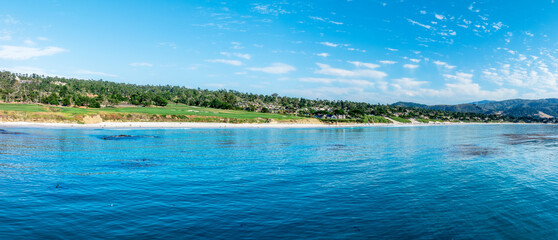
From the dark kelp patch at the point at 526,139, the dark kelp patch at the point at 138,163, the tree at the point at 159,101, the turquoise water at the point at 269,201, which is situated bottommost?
the dark kelp patch at the point at 138,163

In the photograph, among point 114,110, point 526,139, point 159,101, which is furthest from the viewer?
point 159,101

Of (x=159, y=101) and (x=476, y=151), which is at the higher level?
(x=159, y=101)

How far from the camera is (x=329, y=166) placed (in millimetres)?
30031

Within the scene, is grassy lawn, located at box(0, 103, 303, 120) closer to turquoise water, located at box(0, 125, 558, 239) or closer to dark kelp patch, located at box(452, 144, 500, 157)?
turquoise water, located at box(0, 125, 558, 239)

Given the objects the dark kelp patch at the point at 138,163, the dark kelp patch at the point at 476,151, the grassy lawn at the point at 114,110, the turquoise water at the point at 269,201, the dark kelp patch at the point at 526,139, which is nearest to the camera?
the turquoise water at the point at 269,201

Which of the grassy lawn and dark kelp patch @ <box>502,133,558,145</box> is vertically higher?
the grassy lawn

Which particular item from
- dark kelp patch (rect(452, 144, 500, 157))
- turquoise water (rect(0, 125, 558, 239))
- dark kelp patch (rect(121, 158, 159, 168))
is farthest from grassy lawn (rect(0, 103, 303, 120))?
dark kelp patch (rect(452, 144, 500, 157))

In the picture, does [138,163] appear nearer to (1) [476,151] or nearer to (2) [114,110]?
(1) [476,151]

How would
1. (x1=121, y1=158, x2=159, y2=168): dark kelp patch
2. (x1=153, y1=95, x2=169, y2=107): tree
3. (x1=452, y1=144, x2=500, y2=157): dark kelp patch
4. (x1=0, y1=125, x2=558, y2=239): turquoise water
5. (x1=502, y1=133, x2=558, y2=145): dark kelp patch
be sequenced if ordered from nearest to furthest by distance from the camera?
(x1=0, y1=125, x2=558, y2=239): turquoise water, (x1=121, y1=158, x2=159, y2=168): dark kelp patch, (x1=452, y1=144, x2=500, y2=157): dark kelp patch, (x1=502, y1=133, x2=558, y2=145): dark kelp patch, (x1=153, y1=95, x2=169, y2=107): tree

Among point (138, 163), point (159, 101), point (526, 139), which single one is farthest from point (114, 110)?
point (526, 139)

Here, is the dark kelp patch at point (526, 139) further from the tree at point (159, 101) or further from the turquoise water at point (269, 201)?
the tree at point (159, 101)

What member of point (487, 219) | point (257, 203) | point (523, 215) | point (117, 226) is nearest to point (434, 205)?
point (487, 219)

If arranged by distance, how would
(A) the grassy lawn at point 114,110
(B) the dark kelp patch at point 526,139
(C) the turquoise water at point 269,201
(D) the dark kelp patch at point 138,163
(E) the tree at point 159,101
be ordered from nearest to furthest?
(C) the turquoise water at point 269,201 < (D) the dark kelp patch at point 138,163 < (B) the dark kelp patch at point 526,139 < (A) the grassy lawn at point 114,110 < (E) the tree at point 159,101

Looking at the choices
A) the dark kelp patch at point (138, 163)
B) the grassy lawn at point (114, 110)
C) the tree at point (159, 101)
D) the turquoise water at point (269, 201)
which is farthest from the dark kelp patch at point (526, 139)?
the tree at point (159, 101)
